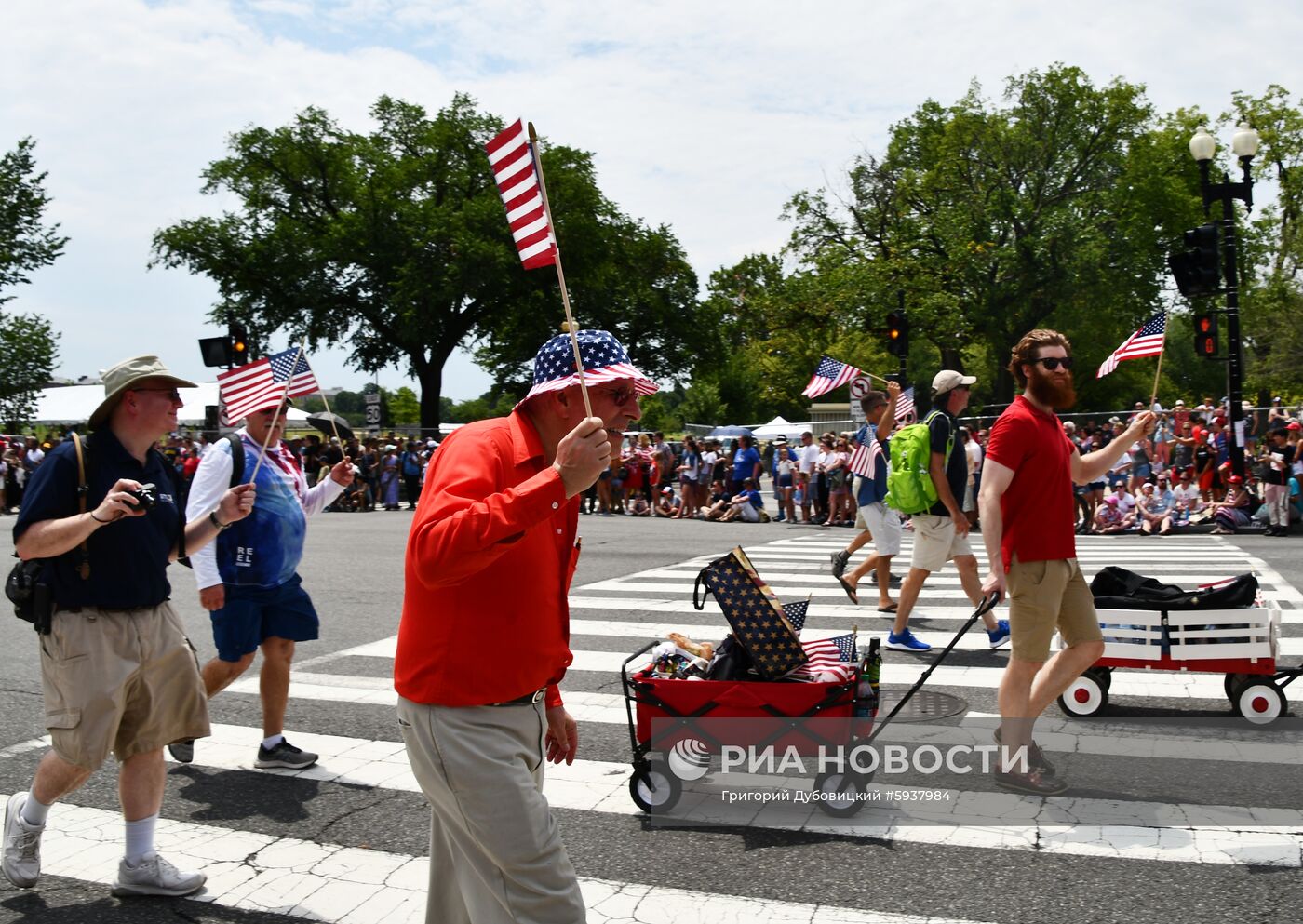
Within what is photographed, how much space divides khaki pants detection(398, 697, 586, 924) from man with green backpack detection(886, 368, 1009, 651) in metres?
5.47

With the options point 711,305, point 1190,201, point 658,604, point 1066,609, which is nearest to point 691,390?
point 711,305

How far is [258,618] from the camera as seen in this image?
542 cm

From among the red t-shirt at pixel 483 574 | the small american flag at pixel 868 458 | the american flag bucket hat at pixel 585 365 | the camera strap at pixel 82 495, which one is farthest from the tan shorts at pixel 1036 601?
the small american flag at pixel 868 458

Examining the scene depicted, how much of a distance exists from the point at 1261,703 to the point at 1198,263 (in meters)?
Answer: 11.7

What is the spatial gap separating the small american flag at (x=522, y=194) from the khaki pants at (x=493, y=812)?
123cm

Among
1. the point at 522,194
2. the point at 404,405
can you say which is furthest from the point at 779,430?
the point at 404,405

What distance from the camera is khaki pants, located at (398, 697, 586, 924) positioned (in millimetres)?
2562

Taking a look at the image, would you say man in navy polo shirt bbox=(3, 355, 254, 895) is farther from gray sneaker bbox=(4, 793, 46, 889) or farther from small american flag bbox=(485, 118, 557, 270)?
small american flag bbox=(485, 118, 557, 270)

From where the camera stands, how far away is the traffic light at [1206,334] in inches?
699

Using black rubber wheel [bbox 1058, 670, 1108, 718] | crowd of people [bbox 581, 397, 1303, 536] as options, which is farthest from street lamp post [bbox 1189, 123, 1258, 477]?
black rubber wheel [bbox 1058, 670, 1108, 718]

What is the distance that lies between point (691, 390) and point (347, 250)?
126 ft

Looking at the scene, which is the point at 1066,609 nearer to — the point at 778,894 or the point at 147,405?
the point at 778,894

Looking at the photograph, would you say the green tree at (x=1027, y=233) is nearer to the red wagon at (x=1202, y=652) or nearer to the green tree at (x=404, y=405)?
the red wagon at (x=1202, y=652)

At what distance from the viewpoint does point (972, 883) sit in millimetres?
3963
